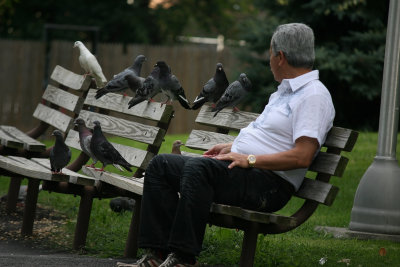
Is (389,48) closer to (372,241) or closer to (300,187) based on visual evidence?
(372,241)

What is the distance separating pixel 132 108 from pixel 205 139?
91 centimetres

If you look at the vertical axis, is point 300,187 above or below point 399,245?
above

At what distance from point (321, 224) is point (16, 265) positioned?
328 centimetres

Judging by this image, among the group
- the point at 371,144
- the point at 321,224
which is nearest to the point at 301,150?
the point at 321,224

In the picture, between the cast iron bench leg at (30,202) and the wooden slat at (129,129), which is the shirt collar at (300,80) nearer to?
the wooden slat at (129,129)

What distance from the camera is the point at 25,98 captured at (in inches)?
736

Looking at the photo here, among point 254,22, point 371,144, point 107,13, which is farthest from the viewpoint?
point 107,13

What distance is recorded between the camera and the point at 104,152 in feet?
19.6

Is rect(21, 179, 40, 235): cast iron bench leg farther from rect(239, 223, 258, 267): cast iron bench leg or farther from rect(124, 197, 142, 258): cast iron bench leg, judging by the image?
rect(239, 223, 258, 267): cast iron bench leg

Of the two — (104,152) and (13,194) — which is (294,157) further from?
(13,194)

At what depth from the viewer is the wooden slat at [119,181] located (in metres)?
5.25

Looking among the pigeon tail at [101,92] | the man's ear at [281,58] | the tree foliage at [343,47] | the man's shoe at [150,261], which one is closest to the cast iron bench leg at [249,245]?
the man's shoe at [150,261]

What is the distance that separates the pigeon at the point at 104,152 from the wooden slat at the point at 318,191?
1.60m

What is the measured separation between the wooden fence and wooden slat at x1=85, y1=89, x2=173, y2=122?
10917 millimetres
